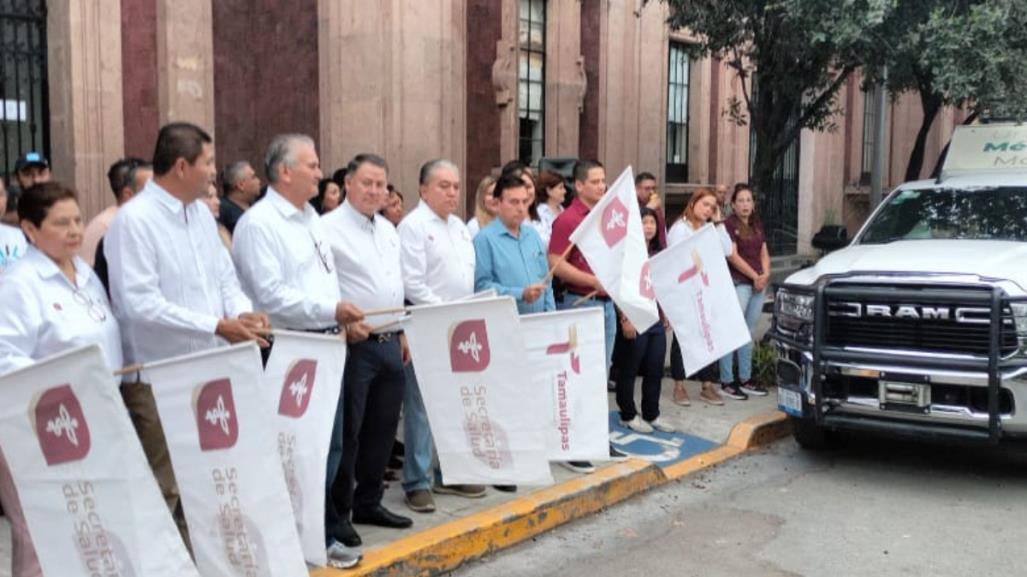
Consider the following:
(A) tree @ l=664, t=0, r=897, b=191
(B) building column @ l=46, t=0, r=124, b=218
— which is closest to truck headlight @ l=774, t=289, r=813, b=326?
(A) tree @ l=664, t=0, r=897, b=191

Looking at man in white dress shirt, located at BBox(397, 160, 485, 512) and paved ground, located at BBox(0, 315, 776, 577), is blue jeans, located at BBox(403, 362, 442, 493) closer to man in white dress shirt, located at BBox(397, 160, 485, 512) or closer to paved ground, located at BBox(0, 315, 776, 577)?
man in white dress shirt, located at BBox(397, 160, 485, 512)

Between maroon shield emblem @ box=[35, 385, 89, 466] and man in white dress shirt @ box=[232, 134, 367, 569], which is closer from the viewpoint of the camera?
maroon shield emblem @ box=[35, 385, 89, 466]

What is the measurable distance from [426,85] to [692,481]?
17.8 feet

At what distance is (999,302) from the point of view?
22.9 ft

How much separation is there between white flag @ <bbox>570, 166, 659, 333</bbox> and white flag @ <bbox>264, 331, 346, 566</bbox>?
2324 mm

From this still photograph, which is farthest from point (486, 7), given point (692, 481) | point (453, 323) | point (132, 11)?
point (453, 323)

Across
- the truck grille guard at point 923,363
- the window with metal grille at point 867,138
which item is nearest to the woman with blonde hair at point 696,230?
the truck grille guard at point 923,363

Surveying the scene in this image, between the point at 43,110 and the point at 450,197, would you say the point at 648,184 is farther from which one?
the point at 43,110

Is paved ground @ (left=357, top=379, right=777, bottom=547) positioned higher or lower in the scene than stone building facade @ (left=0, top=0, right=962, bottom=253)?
lower

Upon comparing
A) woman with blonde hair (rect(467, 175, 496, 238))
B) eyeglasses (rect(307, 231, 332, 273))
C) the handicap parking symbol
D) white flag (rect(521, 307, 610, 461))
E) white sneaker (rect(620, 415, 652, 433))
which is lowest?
the handicap parking symbol

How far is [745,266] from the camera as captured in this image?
31.5 feet

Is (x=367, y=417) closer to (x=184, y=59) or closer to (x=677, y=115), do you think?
(x=184, y=59)

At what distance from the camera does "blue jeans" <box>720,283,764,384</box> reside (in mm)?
9617

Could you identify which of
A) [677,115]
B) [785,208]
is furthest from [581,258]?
[785,208]
